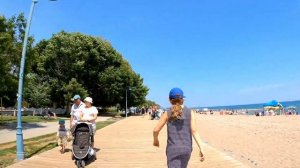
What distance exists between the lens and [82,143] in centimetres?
1107

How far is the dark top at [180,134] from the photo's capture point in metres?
6.36

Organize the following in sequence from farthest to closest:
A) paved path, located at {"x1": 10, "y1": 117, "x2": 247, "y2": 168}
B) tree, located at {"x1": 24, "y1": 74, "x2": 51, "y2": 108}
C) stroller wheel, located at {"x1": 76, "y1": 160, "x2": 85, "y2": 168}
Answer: tree, located at {"x1": 24, "y1": 74, "x2": 51, "y2": 108}, paved path, located at {"x1": 10, "y1": 117, "x2": 247, "y2": 168}, stroller wheel, located at {"x1": 76, "y1": 160, "x2": 85, "y2": 168}

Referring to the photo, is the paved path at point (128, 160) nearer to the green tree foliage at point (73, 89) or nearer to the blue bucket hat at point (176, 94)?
the blue bucket hat at point (176, 94)

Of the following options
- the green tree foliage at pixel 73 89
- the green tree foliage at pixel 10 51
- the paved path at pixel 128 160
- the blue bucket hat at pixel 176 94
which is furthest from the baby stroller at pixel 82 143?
the green tree foliage at pixel 73 89

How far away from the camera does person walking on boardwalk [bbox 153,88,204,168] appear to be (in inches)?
250

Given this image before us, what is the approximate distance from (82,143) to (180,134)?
519 cm

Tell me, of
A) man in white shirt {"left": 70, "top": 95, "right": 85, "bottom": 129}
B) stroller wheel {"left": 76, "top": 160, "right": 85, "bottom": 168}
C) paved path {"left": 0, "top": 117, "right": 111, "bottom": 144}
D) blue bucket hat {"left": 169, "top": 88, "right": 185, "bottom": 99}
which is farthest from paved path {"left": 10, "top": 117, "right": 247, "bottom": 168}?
paved path {"left": 0, "top": 117, "right": 111, "bottom": 144}

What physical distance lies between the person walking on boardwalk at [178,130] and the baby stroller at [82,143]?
490cm

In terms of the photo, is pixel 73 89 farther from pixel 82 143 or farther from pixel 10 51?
pixel 82 143

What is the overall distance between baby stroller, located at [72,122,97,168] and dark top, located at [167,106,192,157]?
492 centimetres

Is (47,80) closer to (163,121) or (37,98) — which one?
(37,98)

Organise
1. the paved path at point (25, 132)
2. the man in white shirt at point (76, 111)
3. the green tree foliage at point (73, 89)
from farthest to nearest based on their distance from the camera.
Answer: the green tree foliage at point (73, 89)
the paved path at point (25, 132)
the man in white shirt at point (76, 111)

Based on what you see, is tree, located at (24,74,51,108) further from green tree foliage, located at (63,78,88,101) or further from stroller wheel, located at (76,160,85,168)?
stroller wheel, located at (76,160,85,168)

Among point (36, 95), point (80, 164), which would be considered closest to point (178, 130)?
point (80, 164)
